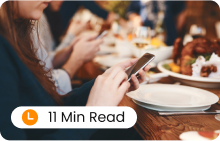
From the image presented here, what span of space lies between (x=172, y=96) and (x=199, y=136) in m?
0.23

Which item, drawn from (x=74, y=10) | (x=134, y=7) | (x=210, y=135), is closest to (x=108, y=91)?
(x=210, y=135)

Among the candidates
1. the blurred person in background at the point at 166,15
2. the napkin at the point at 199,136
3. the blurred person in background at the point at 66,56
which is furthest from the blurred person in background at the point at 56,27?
the blurred person in background at the point at 166,15

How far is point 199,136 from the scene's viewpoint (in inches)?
17.2

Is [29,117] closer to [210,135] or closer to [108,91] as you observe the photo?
[108,91]

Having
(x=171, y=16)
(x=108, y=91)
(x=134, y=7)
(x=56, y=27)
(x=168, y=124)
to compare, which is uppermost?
(x=134, y=7)

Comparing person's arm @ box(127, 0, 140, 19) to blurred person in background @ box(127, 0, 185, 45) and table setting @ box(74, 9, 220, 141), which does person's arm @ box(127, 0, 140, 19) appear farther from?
table setting @ box(74, 9, 220, 141)

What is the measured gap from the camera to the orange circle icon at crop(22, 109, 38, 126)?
524 mm

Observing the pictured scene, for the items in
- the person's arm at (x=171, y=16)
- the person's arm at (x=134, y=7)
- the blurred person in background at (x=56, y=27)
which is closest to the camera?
the blurred person in background at (x=56, y=27)

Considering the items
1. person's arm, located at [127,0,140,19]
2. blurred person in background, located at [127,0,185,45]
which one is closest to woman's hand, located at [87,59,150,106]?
blurred person in background, located at [127,0,185,45]

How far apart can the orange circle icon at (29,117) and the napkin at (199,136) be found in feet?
1.33

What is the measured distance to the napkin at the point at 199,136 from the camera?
16.7 inches

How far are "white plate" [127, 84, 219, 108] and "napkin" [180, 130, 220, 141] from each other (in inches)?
3.9

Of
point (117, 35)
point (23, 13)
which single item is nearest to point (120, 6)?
point (117, 35)

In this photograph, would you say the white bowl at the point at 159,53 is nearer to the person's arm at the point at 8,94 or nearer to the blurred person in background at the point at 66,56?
the blurred person in background at the point at 66,56
